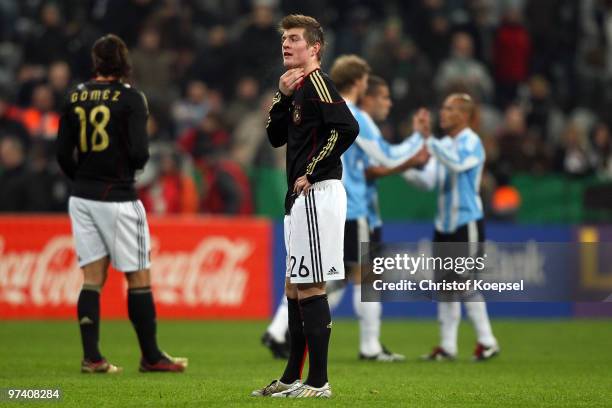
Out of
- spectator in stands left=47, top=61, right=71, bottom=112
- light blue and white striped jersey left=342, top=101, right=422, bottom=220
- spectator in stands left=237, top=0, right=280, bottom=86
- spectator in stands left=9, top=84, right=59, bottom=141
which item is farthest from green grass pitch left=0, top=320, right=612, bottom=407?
spectator in stands left=237, top=0, right=280, bottom=86

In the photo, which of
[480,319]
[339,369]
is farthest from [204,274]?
[339,369]

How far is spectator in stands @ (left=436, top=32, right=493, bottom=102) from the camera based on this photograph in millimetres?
19406

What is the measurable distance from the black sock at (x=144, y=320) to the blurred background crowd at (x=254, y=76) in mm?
6992

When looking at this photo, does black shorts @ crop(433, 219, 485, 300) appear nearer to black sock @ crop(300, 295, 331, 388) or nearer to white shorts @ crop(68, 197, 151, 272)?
white shorts @ crop(68, 197, 151, 272)

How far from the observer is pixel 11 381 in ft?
28.0

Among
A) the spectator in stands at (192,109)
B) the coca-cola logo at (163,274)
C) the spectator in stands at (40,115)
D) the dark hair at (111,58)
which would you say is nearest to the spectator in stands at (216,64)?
the spectator in stands at (192,109)

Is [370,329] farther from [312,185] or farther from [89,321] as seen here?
[312,185]

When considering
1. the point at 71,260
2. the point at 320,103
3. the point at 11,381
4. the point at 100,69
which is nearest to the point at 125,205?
the point at 100,69

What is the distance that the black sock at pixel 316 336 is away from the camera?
7559mm

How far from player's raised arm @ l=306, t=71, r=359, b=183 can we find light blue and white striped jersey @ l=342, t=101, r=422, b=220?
3.14 meters

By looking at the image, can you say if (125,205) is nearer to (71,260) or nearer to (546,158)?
(71,260)

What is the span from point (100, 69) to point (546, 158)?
34.8 ft

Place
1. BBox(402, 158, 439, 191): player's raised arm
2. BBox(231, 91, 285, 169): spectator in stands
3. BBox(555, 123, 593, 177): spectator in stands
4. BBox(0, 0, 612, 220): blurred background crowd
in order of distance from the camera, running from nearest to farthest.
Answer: BBox(402, 158, 439, 191): player's raised arm < BBox(0, 0, 612, 220): blurred background crowd < BBox(231, 91, 285, 169): spectator in stands < BBox(555, 123, 593, 177): spectator in stands

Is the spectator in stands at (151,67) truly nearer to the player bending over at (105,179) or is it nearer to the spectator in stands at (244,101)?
the spectator in stands at (244,101)
